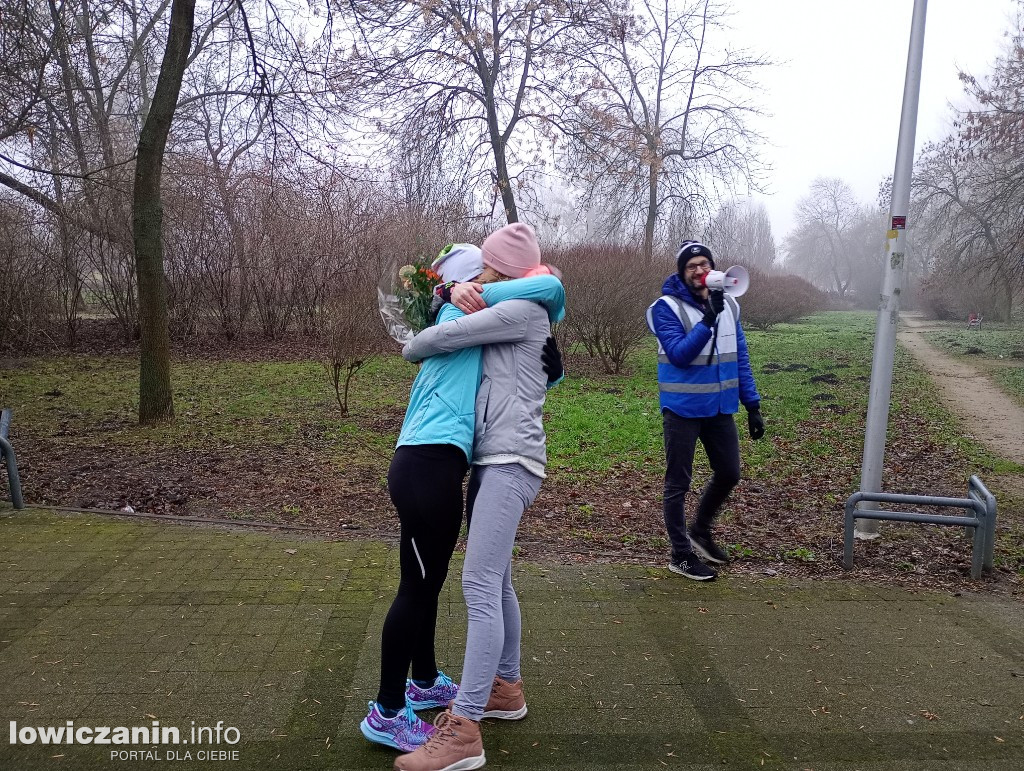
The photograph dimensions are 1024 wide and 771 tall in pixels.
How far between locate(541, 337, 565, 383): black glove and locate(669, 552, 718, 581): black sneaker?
212cm

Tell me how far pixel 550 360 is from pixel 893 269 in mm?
3393

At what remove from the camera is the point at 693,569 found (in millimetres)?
4367

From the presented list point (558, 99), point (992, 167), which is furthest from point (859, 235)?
point (558, 99)

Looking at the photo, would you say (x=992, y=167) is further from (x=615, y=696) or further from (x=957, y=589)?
(x=615, y=696)

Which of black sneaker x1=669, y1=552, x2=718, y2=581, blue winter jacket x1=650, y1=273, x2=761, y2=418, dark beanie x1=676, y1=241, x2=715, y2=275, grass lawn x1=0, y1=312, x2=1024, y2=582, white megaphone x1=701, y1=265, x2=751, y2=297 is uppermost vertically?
dark beanie x1=676, y1=241, x2=715, y2=275

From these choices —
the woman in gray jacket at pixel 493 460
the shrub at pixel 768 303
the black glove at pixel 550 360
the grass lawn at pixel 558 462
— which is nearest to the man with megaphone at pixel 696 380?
the grass lawn at pixel 558 462

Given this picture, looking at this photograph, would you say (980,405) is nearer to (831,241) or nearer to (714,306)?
(714,306)

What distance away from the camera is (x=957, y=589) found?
4.29m

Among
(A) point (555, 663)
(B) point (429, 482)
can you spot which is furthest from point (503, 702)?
(B) point (429, 482)

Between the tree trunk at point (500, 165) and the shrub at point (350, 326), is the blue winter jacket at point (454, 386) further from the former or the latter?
the tree trunk at point (500, 165)

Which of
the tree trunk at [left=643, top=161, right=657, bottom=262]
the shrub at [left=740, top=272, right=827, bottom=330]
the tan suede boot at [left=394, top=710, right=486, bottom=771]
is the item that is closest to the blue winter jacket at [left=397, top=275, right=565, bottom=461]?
the tan suede boot at [left=394, top=710, right=486, bottom=771]

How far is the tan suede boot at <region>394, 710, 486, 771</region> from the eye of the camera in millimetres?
2473

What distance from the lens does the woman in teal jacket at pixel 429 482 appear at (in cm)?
250

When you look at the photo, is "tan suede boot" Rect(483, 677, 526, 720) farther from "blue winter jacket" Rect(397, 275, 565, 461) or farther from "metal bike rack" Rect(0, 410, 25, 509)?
"metal bike rack" Rect(0, 410, 25, 509)
